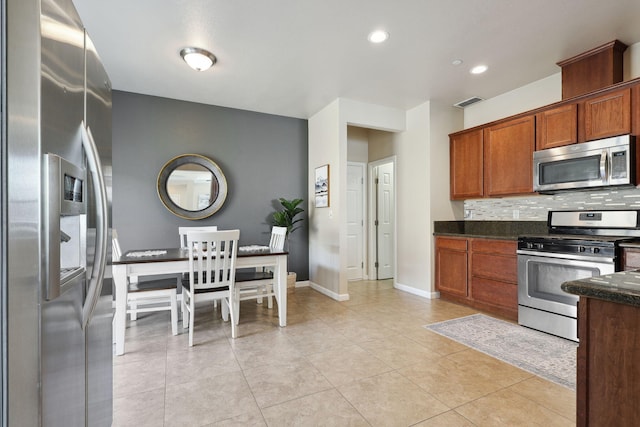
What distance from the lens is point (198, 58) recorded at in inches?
119

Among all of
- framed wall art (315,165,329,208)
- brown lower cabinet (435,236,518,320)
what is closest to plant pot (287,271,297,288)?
framed wall art (315,165,329,208)

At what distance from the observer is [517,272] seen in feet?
10.7

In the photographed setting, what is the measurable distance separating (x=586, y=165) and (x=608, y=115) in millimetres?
457

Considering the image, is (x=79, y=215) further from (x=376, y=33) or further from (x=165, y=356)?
(x=376, y=33)

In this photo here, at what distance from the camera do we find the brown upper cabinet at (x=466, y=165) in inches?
158

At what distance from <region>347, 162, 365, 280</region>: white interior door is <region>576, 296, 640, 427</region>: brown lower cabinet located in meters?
4.43

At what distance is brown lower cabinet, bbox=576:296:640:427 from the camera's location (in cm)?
89

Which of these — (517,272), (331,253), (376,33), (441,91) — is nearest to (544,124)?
(441,91)

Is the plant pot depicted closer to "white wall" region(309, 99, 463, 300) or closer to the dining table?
"white wall" region(309, 99, 463, 300)

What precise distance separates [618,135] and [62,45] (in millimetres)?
3836

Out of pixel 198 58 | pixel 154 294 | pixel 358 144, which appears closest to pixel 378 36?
pixel 198 58

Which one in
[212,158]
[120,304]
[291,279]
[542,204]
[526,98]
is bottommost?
[291,279]

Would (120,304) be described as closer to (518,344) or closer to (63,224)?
(63,224)

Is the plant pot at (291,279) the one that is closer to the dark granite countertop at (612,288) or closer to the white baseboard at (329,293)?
the white baseboard at (329,293)
